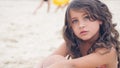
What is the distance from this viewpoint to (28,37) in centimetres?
754

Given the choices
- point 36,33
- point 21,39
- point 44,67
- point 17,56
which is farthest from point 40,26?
point 44,67

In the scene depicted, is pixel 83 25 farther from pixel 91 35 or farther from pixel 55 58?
pixel 55 58

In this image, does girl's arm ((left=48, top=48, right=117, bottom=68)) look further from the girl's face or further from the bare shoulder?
the girl's face

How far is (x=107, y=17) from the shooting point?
9.36 feet

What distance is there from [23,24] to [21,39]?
2234 mm

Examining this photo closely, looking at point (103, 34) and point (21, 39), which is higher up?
point (103, 34)

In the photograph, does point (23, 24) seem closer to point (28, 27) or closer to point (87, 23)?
point (28, 27)

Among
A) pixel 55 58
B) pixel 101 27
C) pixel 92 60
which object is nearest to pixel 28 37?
pixel 55 58

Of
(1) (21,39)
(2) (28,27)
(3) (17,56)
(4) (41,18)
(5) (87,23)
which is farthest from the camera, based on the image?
(4) (41,18)

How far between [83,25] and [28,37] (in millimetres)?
4937

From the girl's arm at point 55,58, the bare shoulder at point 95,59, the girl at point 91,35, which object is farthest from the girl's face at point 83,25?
the girl's arm at point 55,58

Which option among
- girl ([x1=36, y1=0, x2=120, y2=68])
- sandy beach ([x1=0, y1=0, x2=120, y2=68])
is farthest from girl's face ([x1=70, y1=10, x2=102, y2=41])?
sandy beach ([x1=0, y1=0, x2=120, y2=68])

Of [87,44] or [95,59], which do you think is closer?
[95,59]

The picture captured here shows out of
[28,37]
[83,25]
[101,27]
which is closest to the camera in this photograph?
[83,25]
